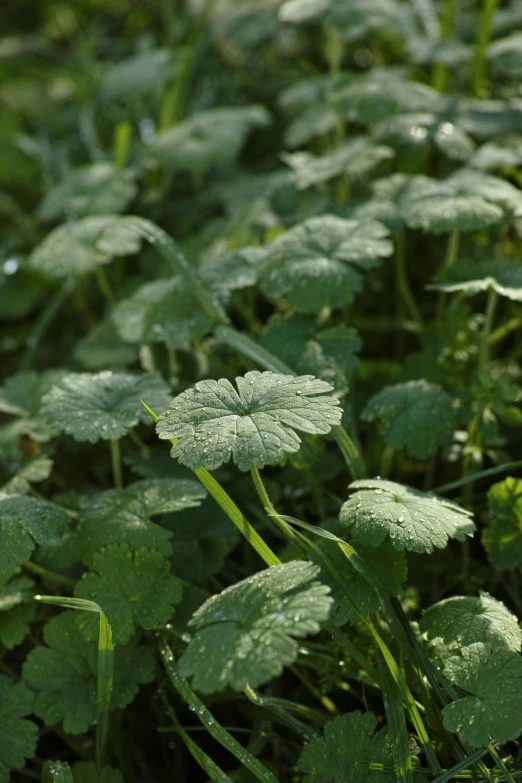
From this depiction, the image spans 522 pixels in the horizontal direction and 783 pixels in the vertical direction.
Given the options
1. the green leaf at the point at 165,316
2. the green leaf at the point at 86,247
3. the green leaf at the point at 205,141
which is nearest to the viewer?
the green leaf at the point at 165,316

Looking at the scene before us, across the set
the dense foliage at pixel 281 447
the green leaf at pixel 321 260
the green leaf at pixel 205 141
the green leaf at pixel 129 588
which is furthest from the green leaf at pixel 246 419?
the green leaf at pixel 205 141

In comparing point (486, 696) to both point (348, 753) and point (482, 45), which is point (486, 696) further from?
point (482, 45)

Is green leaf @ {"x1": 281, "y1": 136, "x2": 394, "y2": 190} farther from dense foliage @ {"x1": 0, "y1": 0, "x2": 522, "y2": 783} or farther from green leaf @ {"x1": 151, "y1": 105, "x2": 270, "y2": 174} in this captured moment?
green leaf @ {"x1": 151, "y1": 105, "x2": 270, "y2": 174}

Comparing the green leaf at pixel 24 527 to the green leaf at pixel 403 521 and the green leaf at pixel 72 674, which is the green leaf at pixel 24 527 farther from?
the green leaf at pixel 403 521

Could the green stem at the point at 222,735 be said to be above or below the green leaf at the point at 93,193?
below

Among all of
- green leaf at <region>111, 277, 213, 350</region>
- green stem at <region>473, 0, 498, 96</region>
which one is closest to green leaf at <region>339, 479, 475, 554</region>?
green leaf at <region>111, 277, 213, 350</region>

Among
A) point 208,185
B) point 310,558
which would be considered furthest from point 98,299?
point 310,558

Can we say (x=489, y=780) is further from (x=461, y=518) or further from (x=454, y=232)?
(x=454, y=232)
